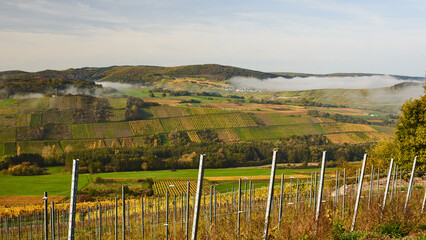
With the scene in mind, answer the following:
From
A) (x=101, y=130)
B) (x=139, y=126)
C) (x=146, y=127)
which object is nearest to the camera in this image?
(x=101, y=130)

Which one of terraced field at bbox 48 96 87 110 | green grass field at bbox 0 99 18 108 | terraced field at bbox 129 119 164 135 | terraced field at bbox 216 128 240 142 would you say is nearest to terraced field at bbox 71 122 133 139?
terraced field at bbox 129 119 164 135

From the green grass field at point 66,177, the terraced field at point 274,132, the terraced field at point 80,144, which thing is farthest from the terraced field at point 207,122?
the green grass field at point 66,177

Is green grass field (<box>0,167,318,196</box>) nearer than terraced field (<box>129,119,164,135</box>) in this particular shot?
Yes

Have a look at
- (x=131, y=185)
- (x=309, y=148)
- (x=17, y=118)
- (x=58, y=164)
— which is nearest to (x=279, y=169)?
(x=309, y=148)

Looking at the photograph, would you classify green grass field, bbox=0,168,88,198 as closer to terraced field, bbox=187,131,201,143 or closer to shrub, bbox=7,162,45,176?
shrub, bbox=7,162,45,176

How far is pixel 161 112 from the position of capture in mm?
115562

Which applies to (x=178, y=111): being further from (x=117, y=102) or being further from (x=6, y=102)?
(x=6, y=102)

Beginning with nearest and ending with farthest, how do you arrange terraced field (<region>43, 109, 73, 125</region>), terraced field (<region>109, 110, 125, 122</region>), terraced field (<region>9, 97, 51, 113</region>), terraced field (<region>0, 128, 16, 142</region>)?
terraced field (<region>0, 128, 16, 142</region>) → terraced field (<region>43, 109, 73, 125</region>) → terraced field (<region>9, 97, 51, 113</region>) → terraced field (<region>109, 110, 125, 122</region>)

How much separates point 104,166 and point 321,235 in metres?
72.5

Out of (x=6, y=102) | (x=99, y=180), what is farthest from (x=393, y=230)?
(x=6, y=102)

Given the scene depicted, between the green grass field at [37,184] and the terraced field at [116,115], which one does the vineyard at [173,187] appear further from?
the terraced field at [116,115]

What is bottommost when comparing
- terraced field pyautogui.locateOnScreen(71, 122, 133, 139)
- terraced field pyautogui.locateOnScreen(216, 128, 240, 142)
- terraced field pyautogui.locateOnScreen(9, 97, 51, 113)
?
terraced field pyautogui.locateOnScreen(216, 128, 240, 142)

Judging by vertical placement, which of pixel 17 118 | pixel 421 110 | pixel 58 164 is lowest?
pixel 58 164

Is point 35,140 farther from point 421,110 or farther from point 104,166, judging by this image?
point 421,110
